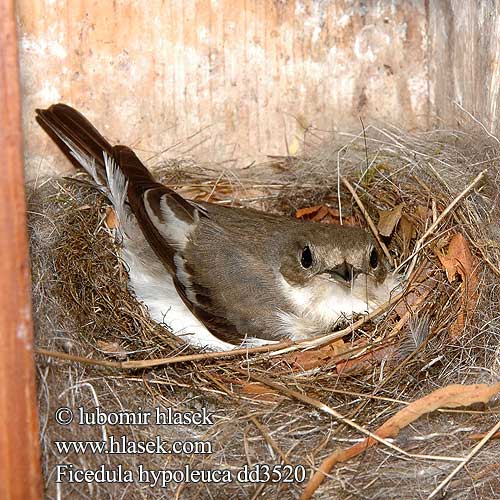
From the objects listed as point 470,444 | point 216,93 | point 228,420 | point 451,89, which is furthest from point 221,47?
point 470,444

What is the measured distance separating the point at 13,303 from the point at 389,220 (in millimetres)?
2009

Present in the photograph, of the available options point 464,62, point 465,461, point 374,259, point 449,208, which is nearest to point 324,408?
point 465,461

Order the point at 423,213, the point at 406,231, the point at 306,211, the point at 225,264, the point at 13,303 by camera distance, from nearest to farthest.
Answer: the point at 13,303 → the point at 225,264 → the point at 423,213 → the point at 406,231 → the point at 306,211

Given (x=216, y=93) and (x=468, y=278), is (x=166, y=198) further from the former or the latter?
(x=468, y=278)

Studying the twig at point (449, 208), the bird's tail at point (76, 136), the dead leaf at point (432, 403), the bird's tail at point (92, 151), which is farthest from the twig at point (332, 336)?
the bird's tail at point (76, 136)

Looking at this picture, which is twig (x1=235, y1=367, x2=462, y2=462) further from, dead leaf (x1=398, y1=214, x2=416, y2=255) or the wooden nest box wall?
the wooden nest box wall

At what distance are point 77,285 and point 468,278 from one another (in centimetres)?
149

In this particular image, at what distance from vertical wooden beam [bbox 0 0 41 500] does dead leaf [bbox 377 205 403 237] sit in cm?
196

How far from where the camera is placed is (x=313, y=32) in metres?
3.90

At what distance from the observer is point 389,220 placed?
3799 mm

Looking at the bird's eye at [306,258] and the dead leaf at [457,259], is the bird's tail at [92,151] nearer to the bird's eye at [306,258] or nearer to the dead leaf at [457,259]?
the bird's eye at [306,258]

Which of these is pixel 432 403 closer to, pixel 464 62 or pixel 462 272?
pixel 462 272

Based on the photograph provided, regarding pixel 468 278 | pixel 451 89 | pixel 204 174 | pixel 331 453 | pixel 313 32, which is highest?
pixel 313 32

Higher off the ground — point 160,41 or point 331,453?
point 160,41
